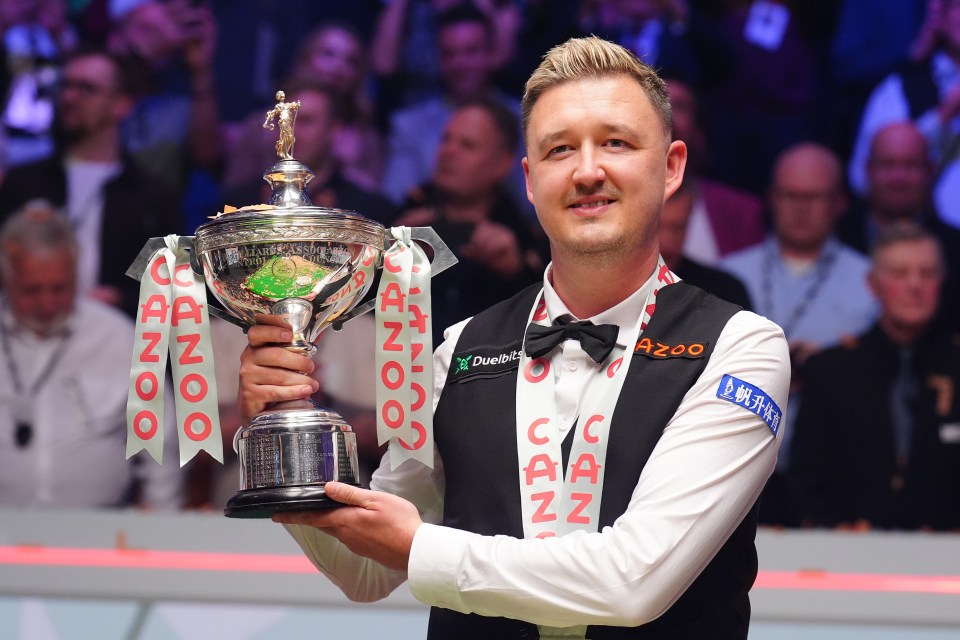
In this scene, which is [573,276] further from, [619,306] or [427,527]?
[427,527]

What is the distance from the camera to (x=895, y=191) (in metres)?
4.32

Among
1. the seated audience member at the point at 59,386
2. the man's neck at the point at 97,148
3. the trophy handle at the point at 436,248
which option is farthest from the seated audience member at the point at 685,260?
the trophy handle at the point at 436,248

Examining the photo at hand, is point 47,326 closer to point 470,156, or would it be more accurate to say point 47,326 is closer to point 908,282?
point 470,156

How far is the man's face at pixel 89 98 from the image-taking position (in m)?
4.78

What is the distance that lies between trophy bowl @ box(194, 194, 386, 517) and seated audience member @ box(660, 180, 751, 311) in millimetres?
2484

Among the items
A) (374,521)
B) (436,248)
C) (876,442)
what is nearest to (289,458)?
(374,521)

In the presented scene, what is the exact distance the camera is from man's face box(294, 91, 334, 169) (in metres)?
4.54

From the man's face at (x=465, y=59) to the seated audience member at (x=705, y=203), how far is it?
651 mm

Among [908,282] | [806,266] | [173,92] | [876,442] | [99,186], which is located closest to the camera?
[876,442]

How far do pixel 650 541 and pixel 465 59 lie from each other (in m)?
3.19

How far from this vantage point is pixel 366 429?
166 inches

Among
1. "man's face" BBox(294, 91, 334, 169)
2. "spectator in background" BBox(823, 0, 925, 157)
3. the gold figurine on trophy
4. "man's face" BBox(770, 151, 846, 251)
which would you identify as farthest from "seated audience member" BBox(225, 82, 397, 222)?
the gold figurine on trophy

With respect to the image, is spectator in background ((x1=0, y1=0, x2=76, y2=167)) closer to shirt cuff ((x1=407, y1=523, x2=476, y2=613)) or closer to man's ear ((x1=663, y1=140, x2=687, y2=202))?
man's ear ((x1=663, y1=140, x2=687, y2=202))

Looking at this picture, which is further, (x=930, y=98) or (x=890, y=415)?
(x=930, y=98)
